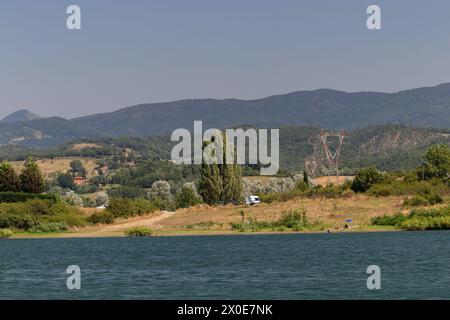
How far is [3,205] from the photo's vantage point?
97.0 meters

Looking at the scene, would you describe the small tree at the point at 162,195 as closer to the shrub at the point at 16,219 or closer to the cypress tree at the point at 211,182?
the cypress tree at the point at 211,182

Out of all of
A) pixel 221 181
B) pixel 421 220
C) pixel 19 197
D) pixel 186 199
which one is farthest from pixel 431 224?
pixel 19 197

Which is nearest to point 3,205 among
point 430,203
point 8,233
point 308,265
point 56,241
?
point 8,233

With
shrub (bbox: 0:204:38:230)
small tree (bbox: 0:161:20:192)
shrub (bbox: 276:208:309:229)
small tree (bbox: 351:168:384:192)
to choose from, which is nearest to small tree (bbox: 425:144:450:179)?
small tree (bbox: 351:168:384:192)

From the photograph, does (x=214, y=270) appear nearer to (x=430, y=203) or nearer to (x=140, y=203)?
(x=430, y=203)

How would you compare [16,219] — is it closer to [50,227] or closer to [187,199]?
[50,227]

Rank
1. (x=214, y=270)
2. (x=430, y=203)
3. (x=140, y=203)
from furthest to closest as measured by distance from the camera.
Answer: (x=140, y=203) → (x=430, y=203) → (x=214, y=270)

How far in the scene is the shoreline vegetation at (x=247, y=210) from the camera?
86625 mm

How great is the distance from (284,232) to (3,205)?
35.5m

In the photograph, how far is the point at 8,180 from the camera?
4242 inches

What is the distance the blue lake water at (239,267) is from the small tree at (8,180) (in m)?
32.3

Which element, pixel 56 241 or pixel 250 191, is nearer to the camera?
pixel 56 241

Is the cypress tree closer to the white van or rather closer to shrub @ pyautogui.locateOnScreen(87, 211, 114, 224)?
the white van

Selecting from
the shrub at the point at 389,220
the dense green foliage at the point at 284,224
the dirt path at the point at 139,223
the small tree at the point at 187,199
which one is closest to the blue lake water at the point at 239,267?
the shrub at the point at 389,220
